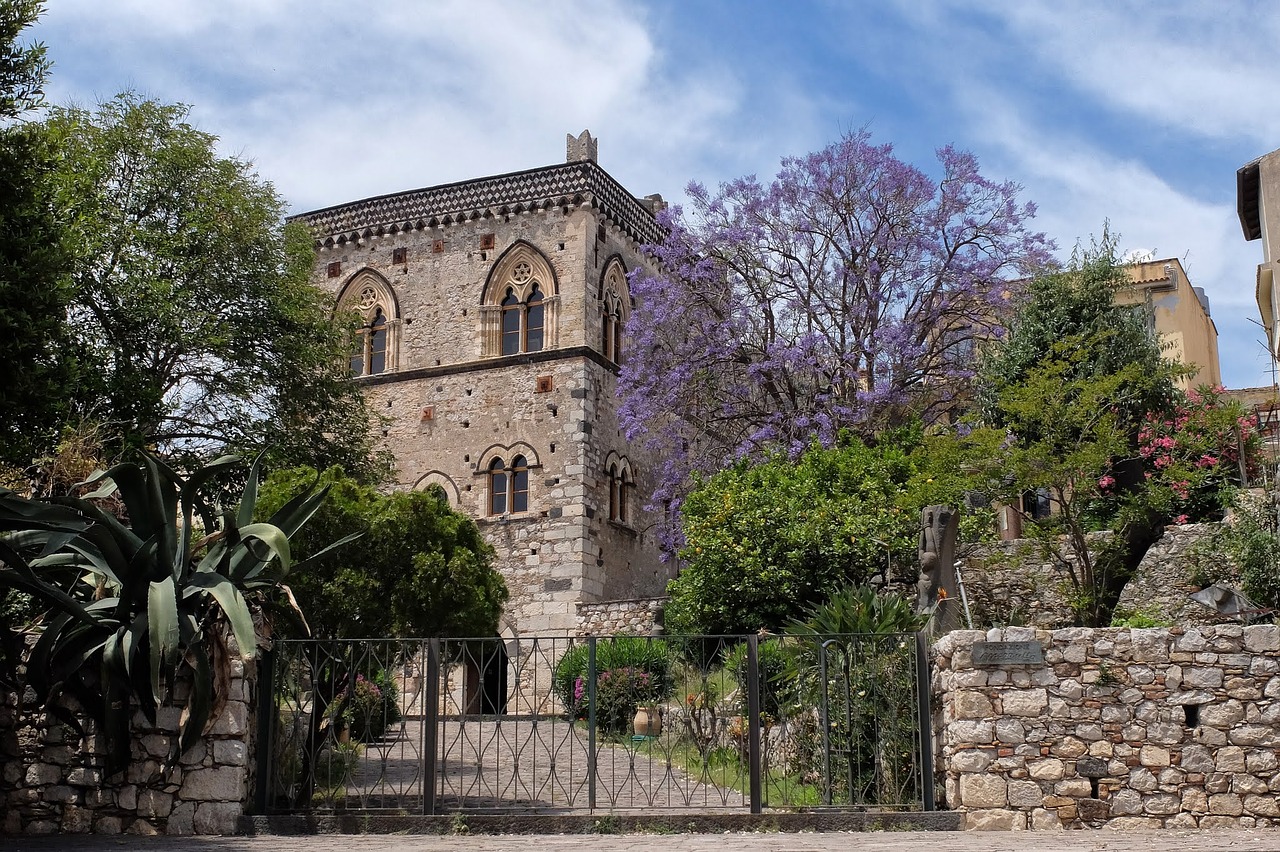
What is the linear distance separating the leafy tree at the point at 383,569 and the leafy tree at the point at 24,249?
3533mm

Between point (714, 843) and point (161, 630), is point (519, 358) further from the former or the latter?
point (714, 843)

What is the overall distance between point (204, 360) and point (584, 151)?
11264mm

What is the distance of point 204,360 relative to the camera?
20.8m

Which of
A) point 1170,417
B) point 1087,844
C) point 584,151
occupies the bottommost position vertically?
point 1087,844

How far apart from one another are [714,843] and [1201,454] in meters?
12.4

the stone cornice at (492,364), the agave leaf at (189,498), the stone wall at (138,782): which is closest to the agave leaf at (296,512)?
the agave leaf at (189,498)

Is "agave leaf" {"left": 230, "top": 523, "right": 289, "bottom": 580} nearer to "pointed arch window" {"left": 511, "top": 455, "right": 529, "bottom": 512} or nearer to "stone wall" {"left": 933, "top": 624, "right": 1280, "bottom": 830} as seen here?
"stone wall" {"left": 933, "top": 624, "right": 1280, "bottom": 830}

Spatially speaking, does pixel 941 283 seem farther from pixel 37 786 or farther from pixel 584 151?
pixel 37 786

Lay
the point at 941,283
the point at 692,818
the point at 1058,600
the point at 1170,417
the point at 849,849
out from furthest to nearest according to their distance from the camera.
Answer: the point at 941,283
the point at 1170,417
the point at 1058,600
the point at 692,818
the point at 849,849

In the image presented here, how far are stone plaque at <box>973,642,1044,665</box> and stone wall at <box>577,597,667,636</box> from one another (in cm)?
1282

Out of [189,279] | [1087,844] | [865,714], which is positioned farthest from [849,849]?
[189,279]

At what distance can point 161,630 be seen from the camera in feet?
29.6

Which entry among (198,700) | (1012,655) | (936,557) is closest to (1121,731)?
(1012,655)

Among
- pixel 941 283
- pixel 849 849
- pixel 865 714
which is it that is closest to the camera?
pixel 849 849
